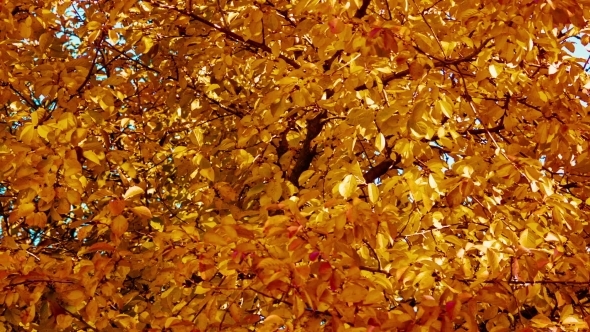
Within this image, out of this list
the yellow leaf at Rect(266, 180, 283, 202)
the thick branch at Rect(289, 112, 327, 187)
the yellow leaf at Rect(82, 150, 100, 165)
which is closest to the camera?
the yellow leaf at Rect(82, 150, 100, 165)

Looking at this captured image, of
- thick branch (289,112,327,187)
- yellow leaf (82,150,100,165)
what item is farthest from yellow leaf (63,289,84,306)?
thick branch (289,112,327,187)

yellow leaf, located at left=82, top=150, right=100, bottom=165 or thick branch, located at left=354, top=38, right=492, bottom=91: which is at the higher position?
yellow leaf, located at left=82, top=150, right=100, bottom=165

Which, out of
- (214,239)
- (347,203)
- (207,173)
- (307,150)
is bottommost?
(307,150)

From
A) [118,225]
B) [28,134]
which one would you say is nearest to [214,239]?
[118,225]

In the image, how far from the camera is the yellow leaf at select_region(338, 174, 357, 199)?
267cm

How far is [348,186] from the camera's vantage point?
271cm

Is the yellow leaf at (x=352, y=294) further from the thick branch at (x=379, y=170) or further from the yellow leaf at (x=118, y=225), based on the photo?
the thick branch at (x=379, y=170)

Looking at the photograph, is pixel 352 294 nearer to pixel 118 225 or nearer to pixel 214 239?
pixel 214 239

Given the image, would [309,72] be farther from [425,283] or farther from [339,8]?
[425,283]

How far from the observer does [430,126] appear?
10.1 ft

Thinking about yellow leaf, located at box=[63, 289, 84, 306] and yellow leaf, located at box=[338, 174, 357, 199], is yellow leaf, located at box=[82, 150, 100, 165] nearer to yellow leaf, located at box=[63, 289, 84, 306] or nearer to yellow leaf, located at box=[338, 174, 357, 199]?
yellow leaf, located at box=[63, 289, 84, 306]

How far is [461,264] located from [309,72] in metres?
1.26

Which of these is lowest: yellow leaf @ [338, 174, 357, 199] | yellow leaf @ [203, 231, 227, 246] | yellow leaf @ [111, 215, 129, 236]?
yellow leaf @ [338, 174, 357, 199]

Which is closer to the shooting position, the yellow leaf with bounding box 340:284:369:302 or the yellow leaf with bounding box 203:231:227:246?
the yellow leaf with bounding box 340:284:369:302
